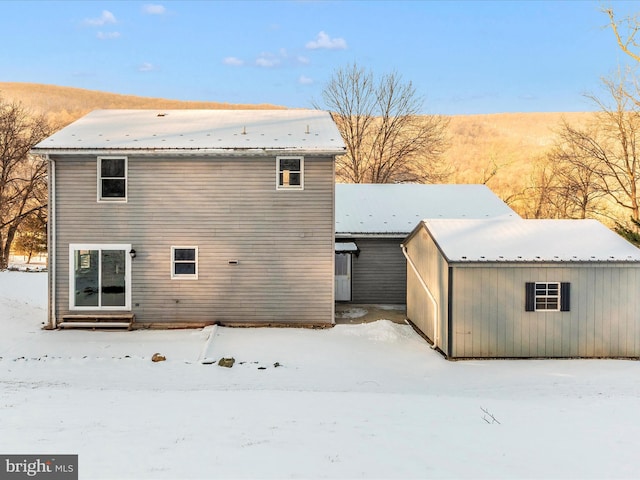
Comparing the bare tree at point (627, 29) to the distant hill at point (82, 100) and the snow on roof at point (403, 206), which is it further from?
the distant hill at point (82, 100)

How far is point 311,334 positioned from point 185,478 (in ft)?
26.3

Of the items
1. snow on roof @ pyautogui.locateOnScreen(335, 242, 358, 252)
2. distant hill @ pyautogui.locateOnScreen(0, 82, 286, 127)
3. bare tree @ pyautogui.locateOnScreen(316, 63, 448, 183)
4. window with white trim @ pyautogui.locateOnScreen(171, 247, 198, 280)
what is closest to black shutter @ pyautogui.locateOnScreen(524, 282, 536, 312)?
snow on roof @ pyautogui.locateOnScreen(335, 242, 358, 252)

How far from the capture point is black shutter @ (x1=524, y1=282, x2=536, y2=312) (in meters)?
11.3

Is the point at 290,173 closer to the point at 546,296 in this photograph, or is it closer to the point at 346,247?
the point at 346,247

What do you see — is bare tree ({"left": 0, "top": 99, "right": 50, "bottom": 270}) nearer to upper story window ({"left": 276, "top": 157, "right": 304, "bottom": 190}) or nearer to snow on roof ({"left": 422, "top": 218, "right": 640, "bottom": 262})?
upper story window ({"left": 276, "top": 157, "right": 304, "bottom": 190})

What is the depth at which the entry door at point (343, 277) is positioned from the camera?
18.0 metres

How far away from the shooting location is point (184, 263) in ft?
44.7

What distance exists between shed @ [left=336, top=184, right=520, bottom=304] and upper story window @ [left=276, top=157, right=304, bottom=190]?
4.27 m

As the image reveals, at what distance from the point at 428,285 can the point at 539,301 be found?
2.86 m

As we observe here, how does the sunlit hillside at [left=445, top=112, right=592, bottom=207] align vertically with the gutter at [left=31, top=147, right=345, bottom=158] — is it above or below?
above

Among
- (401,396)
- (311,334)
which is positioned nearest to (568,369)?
(401,396)

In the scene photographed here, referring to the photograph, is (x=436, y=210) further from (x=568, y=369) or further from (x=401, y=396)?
(x=401, y=396)

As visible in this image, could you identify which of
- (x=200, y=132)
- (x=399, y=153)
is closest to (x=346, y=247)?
(x=200, y=132)

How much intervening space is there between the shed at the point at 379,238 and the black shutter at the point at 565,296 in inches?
275
